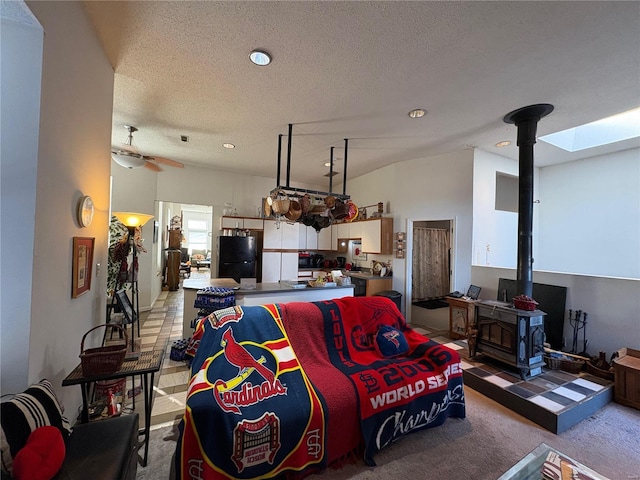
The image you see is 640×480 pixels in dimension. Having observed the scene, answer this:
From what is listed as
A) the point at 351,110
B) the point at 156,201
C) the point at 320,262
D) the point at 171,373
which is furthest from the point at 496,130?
the point at 156,201

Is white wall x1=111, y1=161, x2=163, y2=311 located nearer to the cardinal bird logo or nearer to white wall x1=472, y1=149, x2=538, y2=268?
the cardinal bird logo

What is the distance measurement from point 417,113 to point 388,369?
8.55ft

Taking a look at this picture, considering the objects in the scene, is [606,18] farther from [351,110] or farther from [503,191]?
[503,191]

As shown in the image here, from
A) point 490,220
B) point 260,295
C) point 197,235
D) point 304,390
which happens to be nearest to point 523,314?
point 490,220

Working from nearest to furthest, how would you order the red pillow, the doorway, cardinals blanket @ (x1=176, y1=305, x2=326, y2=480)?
1. the red pillow
2. cardinals blanket @ (x1=176, y1=305, x2=326, y2=480)
3. the doorway

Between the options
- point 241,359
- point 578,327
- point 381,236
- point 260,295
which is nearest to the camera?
point 241,359

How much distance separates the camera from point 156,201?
5.23m

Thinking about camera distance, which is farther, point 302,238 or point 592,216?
point 302,238

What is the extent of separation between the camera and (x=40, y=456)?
927 mm

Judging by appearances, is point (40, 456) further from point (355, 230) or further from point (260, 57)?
point (355, 230)

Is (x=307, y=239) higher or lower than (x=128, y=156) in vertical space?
lower

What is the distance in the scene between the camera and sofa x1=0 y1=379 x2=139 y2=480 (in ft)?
2.96

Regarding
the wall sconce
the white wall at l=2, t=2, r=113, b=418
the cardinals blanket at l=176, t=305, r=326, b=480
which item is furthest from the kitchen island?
the white wall at l=2, t=2, r=113, b=418

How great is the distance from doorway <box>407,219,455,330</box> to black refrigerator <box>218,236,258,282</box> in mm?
3089
